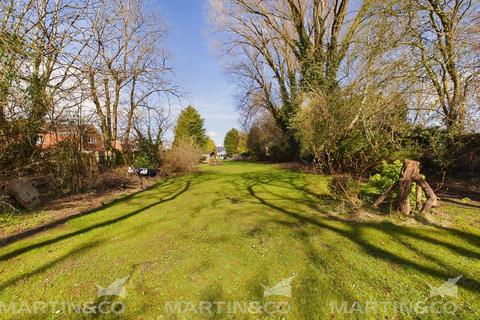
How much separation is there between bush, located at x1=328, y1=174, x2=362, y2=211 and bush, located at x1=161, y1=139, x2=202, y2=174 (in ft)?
32.9

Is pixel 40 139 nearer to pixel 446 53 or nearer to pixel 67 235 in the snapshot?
pixel 67 235

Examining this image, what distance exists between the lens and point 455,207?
16.6ft

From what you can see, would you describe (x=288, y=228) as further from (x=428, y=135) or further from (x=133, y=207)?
(x=428, y=135)

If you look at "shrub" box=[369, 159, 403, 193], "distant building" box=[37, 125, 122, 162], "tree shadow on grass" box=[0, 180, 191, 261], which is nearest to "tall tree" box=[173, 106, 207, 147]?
"distant building" box=[37, 125, 122, 162]

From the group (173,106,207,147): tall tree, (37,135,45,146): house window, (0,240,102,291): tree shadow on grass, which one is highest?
(173,106,207,147): tall tree

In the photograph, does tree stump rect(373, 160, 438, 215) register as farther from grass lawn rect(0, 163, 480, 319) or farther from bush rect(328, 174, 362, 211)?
bush rect(328, 174, 362, 211)

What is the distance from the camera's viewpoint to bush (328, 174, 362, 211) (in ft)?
16.7

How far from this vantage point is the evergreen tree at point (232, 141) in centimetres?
4919

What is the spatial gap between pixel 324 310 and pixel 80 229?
15.1 ft

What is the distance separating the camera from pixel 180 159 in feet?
46.2

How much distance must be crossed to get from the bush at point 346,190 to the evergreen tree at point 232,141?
4270 centimetres

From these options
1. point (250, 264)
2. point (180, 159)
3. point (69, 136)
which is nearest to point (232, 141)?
point (180, 159)

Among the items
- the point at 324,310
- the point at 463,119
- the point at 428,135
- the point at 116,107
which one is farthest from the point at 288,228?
the point at 116,107

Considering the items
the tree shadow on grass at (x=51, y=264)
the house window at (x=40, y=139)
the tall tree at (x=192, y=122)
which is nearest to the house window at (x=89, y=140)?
the house window at (x=40, y=139)
